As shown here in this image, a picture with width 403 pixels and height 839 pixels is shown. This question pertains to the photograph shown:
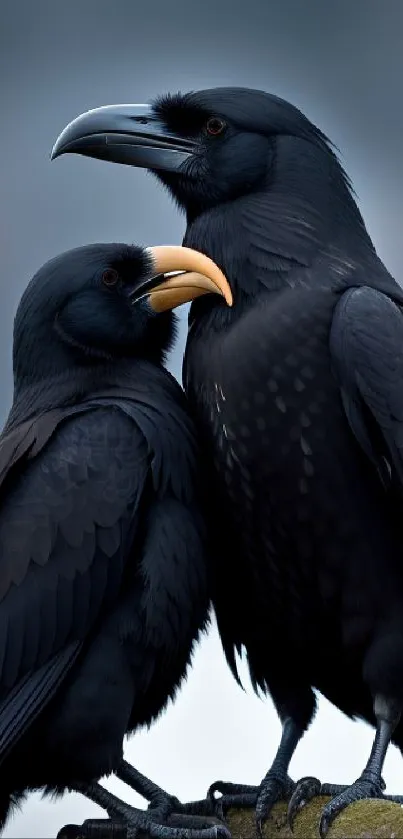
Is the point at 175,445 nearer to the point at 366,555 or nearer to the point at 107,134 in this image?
the point at 366,555

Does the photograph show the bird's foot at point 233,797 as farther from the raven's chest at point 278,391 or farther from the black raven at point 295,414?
the raven's chest at point 278,391

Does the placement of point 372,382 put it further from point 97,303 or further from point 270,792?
point 270,792

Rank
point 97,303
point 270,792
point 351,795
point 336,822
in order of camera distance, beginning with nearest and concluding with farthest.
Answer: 1. point 336,822
2. point 351,795
3. point 270,792
4. point 97,303

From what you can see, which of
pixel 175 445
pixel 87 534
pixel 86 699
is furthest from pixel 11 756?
pixel 175 445

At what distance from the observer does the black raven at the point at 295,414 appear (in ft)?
25.7

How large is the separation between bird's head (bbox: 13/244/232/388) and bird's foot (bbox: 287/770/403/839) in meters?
1.98

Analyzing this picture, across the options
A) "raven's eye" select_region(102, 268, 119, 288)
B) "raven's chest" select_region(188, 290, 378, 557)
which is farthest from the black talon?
"raven's eye" select_region(102, 268, 119, 288)

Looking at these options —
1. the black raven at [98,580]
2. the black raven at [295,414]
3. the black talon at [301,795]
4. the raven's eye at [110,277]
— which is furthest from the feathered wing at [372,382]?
the black talon at [301,795]

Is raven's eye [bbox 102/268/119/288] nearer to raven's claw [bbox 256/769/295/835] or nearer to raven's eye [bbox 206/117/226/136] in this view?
raven's eye [bbox 206/117/226/136]

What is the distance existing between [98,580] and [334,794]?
126 cm

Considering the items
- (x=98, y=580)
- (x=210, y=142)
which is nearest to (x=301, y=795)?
(x=98, y=580)

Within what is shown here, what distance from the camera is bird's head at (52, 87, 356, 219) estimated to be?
844cm

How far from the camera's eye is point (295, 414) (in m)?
7.85

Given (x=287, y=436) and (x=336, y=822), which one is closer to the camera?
(x=336, y=822)
